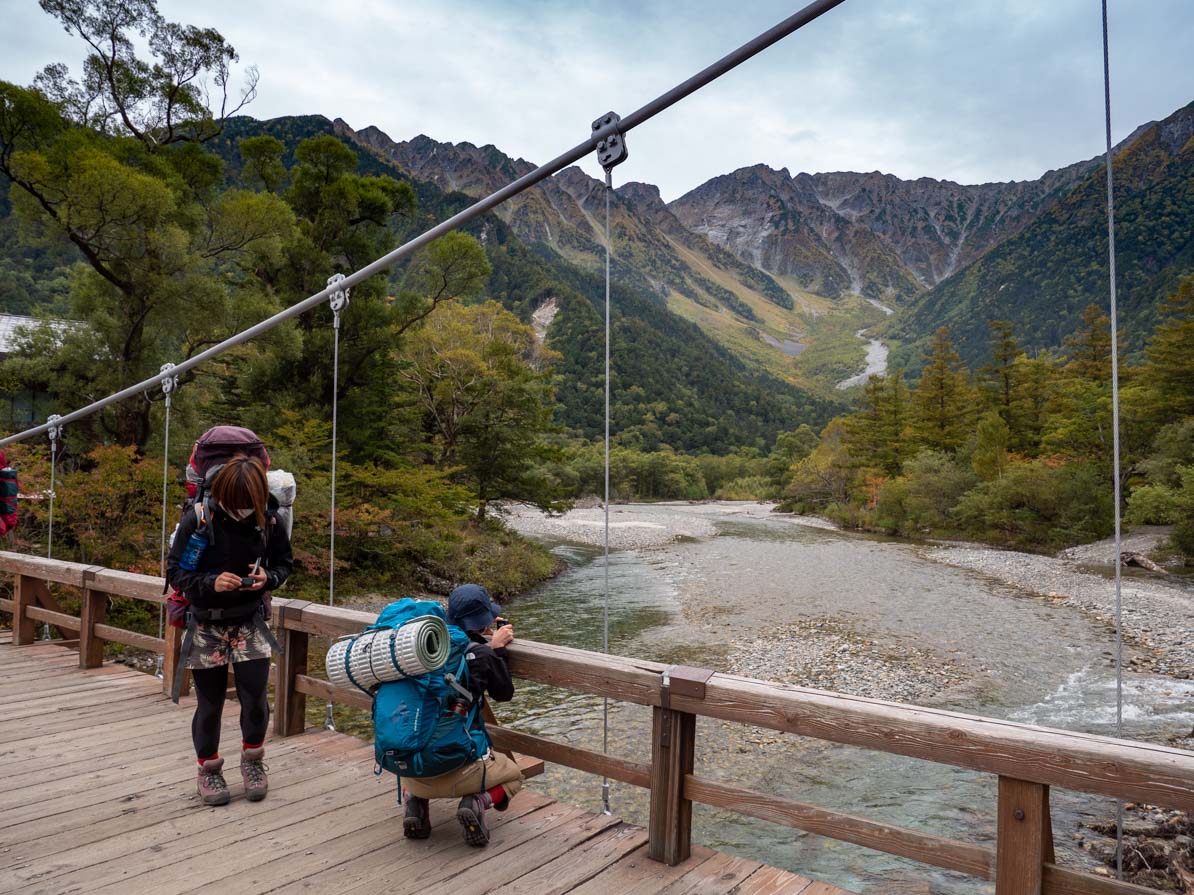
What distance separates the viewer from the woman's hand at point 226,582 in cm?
229

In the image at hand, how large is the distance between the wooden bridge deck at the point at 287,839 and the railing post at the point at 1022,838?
0.52 meters

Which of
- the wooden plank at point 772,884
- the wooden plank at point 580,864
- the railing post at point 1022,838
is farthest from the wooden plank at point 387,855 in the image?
the railing post at point 1022,838

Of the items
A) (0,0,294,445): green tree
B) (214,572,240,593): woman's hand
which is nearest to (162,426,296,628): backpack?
(214,572,240,593): woman's hand

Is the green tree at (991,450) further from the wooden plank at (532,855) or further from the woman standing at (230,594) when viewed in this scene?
the woman standing at (230,594)

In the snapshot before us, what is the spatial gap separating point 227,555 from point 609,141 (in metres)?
2.14

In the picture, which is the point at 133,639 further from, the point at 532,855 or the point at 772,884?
the point at 772,884

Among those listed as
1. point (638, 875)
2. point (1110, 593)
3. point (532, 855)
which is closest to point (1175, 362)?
point (1110, 593)

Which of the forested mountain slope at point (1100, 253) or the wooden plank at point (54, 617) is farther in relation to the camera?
the forested mountain slope at point (1100, 253)

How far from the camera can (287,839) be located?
2.20 meters

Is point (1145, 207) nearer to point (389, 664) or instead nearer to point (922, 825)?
point (922, 825)

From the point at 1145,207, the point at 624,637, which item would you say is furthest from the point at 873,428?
the point at 624,637

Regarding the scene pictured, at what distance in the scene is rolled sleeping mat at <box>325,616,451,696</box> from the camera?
1.95 m

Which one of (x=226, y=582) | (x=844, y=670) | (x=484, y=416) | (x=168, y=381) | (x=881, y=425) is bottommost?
(x=844, y=670)

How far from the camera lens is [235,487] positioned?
2.28 metres
